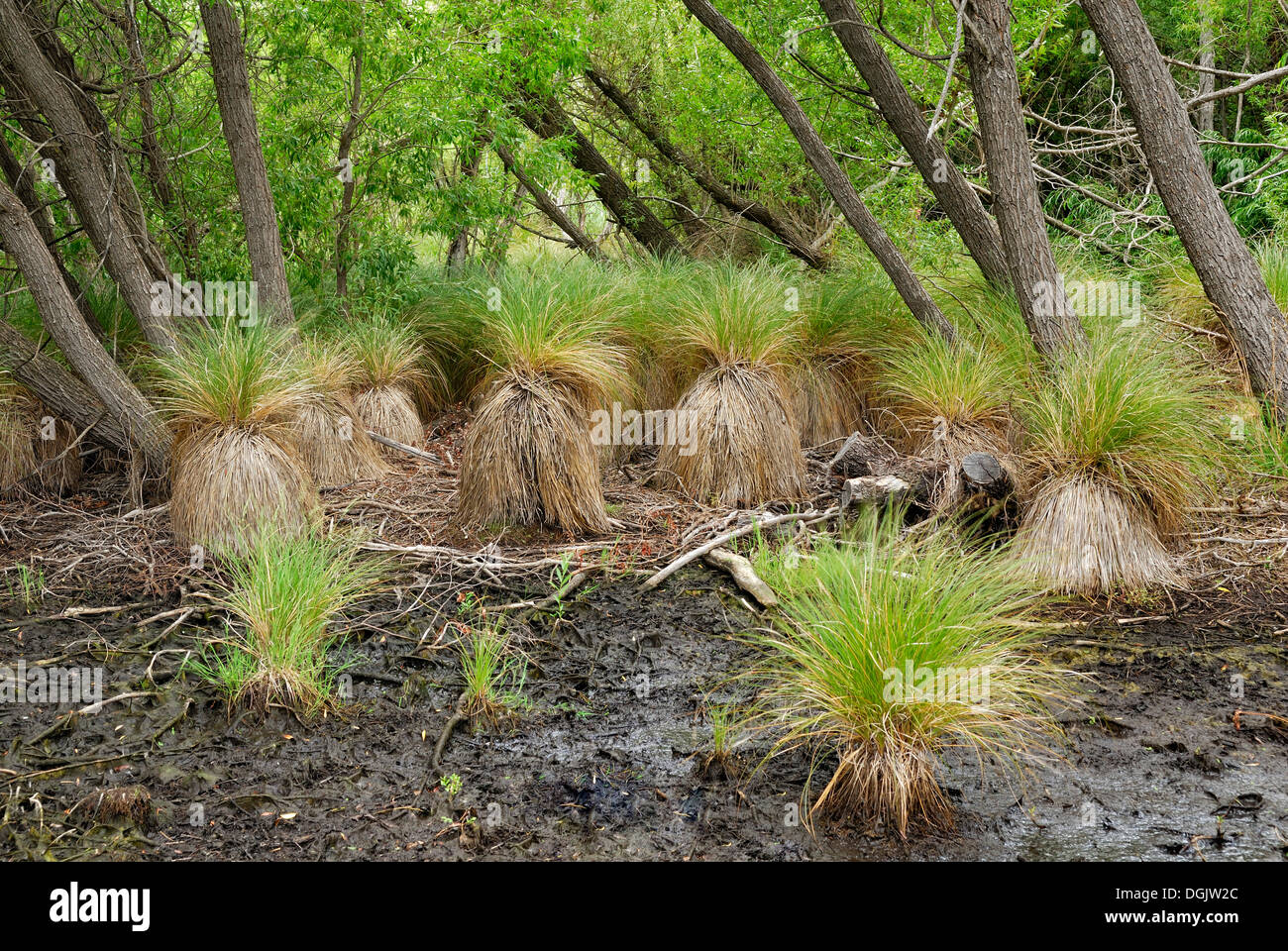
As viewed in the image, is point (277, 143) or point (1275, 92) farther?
point (1275, 92)

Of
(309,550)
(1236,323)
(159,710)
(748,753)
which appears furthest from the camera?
(1236,323)

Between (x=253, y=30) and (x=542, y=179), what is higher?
(x=253, y=30)

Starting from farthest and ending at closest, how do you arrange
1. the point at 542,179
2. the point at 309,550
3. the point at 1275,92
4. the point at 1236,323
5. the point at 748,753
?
the point at 1275,92 → the point at 542,179 → the point at 1236,323 → the point at 309,550 → the point at 748,753

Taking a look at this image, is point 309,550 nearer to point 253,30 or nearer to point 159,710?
point 159,710

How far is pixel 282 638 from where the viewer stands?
13.1 feet

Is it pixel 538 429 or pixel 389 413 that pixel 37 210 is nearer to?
pixel 389 413

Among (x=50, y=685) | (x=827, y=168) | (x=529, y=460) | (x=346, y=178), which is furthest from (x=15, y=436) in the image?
(x=827, y=168)

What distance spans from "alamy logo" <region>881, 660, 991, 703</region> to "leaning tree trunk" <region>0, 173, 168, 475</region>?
4448 mm

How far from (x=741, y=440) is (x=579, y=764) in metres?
2.69

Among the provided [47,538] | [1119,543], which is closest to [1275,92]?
[1119,543]

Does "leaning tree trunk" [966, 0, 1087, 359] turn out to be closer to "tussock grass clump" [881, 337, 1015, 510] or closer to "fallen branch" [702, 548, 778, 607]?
"tussock grass clump" [881, 337, 1015, 510]

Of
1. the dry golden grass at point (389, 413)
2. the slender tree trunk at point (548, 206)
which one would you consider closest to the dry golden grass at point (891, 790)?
the dry golden grass at point (389, 413)

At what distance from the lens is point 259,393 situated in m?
5.31

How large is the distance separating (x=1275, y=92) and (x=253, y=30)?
1055 centimetres
